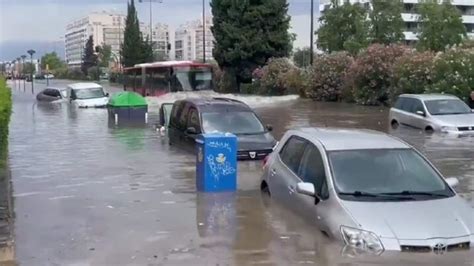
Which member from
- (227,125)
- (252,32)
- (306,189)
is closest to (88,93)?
(252,32)

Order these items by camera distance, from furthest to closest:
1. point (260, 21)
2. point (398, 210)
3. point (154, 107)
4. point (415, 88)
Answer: point (260, 21) → point (154, 107) → point (415, 88) → point (398, 210)

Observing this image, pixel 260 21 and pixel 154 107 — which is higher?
pixel 260 21

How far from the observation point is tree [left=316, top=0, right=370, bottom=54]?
6494 centimetres

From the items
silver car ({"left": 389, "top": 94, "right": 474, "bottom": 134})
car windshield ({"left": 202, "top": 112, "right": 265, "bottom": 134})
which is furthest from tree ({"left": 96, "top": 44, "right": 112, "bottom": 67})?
car windshield ({"left": 202, "top": 112, "right": 265, "bottom": 134})

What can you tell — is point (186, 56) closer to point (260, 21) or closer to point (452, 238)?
point (260, 21)

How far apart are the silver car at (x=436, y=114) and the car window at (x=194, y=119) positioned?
869 centimetres

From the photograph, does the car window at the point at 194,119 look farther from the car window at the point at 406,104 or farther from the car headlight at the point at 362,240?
the car headlight at the point at 362,240

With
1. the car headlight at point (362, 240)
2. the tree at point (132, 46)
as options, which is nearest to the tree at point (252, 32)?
the tree at point (132, 46)

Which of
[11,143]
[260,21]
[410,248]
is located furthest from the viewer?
[260,21]

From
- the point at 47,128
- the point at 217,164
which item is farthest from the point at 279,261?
the point at 47,128

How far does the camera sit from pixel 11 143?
2389 cm

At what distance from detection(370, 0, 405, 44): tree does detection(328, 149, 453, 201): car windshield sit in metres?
56.1

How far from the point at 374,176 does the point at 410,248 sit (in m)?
1.51

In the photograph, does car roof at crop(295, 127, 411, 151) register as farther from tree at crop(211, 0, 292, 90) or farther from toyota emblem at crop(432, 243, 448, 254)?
tree at crop(211, 0, 292, 90)
